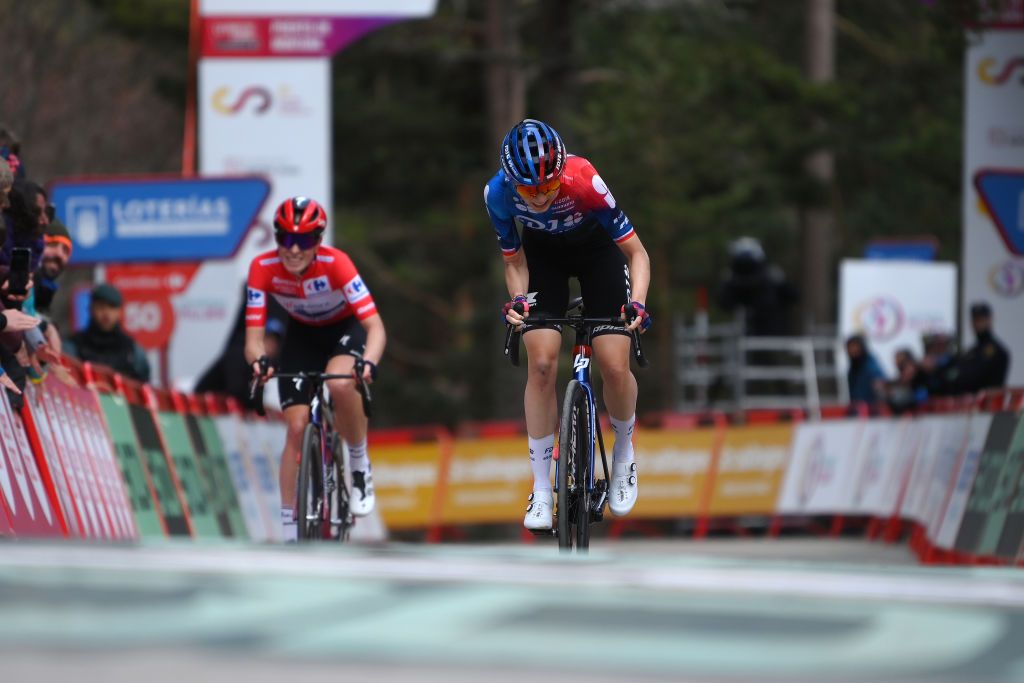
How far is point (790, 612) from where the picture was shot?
3.11 meters

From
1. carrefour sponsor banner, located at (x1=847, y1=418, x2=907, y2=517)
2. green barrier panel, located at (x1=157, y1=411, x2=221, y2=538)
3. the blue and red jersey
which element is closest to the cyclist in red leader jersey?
the blue and red jersey

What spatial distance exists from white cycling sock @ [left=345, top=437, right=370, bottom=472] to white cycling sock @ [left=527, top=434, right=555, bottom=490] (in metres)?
2.00

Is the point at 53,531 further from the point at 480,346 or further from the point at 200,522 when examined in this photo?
the point at 480,346

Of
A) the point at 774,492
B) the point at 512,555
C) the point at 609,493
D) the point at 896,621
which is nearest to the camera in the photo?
the point at 896,621

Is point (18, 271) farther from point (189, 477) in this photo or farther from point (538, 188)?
point (189, 477)

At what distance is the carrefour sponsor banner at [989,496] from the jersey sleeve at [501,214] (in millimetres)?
4179

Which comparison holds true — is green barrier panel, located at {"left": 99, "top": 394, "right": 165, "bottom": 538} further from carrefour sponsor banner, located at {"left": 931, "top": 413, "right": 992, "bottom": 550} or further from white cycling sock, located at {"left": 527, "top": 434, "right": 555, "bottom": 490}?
carrefour sponsor banner, located at {"left": 931, "top": 413, "right": 992, "bottom": 550}

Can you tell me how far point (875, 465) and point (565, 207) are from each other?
13593 mm

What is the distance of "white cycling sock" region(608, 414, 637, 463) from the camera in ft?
30.3

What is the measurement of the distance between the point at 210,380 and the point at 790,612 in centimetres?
1339

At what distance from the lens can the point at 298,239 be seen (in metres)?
9.87

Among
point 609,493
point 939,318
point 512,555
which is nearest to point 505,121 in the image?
point 939,318

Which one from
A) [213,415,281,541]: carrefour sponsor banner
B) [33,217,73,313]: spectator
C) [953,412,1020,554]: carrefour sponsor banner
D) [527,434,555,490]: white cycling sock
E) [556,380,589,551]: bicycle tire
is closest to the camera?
[556,380,589,551]: bicycle tire

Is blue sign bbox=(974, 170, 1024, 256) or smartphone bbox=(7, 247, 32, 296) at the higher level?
blue sign bbox=(974, 170, 1024, 256)
